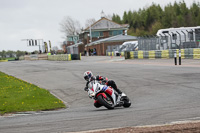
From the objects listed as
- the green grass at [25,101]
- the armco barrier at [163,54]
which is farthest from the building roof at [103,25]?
the green grass at [25,101]

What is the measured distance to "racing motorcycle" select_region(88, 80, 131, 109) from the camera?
10.1m

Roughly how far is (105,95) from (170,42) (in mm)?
28825

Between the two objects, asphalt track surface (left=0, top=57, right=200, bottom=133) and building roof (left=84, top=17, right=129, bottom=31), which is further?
building roof (left=84, top=17, right=129, bottom=31)

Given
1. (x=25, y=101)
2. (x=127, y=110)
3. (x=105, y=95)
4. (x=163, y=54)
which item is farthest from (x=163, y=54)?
(x=127, y=110)

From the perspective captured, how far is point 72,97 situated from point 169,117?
756 cm

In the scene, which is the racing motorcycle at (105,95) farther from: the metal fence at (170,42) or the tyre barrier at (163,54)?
the metal fence at (170,42)

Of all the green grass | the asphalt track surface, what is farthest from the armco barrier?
the green grass

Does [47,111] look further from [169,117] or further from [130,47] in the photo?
[130,47]

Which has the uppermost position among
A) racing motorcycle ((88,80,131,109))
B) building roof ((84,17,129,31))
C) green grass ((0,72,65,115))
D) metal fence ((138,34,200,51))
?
building roof ((84,17,129,31))

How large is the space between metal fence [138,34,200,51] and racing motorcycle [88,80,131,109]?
25146 mm

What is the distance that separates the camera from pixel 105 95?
33.1ft

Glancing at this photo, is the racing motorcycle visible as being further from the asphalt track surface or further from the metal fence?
the metal fence

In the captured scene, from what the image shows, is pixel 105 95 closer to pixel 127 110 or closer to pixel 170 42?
pixel 127 110

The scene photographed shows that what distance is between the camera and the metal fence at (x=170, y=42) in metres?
34.2
